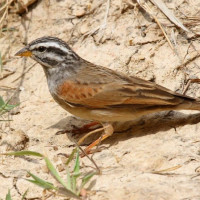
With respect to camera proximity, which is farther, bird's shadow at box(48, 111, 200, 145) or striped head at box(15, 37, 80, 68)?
striped head at box(15, 37, 80, 68)

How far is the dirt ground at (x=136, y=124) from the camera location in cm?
578

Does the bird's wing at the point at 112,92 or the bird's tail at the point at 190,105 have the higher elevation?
the bird's wing at the point at 112,92

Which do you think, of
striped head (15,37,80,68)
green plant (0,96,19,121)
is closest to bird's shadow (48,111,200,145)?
green plant (0,96,19,121)

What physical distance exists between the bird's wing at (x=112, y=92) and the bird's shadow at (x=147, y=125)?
0.39 m

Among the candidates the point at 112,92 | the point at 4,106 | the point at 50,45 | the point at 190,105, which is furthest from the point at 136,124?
the point at 4,106

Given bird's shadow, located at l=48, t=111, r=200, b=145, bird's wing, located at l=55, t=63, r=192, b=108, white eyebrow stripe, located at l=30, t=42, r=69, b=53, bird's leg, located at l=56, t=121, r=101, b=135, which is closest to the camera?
bird's wing, located at l=55, t=63, r=192, b=108

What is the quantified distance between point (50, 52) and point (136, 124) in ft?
5.32

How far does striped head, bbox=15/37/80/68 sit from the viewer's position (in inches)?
293

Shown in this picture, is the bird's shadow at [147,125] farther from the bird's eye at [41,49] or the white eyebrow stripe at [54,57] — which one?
the bird's eye at [41,49]

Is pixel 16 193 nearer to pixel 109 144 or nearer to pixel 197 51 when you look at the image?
pixel 109 144

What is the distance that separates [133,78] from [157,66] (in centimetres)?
78

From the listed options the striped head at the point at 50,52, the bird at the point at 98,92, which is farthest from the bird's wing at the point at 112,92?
the striped head at the point at 50,52

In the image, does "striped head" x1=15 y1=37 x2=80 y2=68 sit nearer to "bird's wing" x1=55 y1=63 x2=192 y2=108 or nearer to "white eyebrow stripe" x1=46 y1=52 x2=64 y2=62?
"white eyebrow stripe" x1=46 y1=52 x2=64 y2=62

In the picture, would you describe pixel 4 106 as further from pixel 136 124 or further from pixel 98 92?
pixel 136 124
